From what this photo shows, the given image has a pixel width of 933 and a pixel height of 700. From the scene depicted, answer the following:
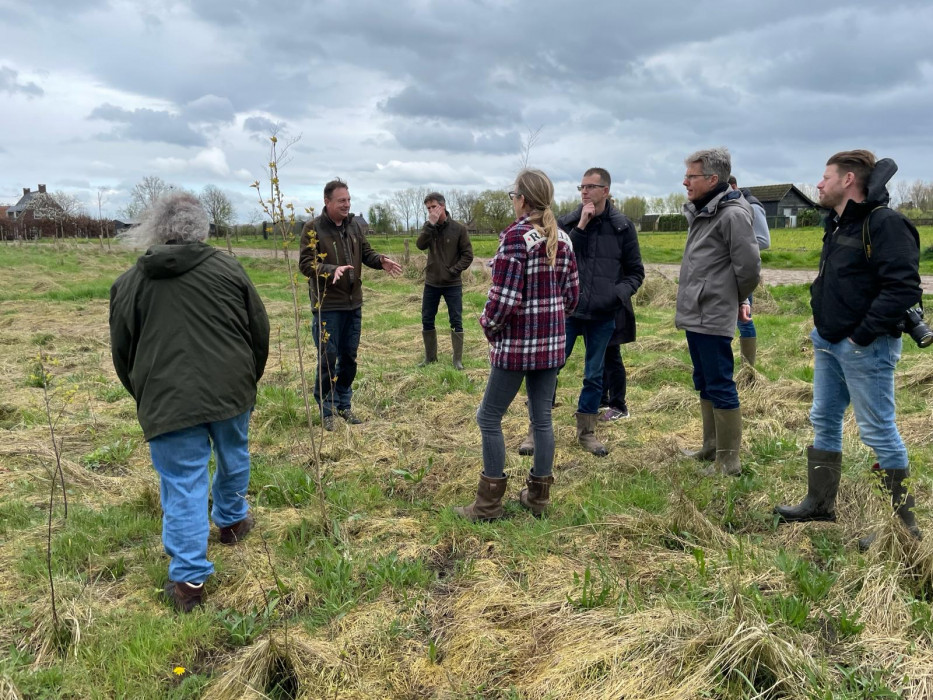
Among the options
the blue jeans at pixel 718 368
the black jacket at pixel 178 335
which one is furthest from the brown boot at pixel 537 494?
the black jacket at pixel 178 335

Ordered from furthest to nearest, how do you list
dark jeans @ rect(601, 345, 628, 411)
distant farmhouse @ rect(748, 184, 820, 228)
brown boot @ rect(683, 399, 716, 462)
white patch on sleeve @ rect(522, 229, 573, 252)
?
1. distant farmhouse @ rect(748, 184, 820, 228)
2. dark jeans @ rect(601, 345, 628, 411)
3. brown boot @ rect(683, 399, 716, 462)
4. white patch on sleeve @ rect(522, 229, 573, 252)

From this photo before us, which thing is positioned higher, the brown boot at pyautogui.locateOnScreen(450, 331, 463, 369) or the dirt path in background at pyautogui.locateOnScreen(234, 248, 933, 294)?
the dirt path in background at pyautogui.locateOnScreen(234, 248, 933, 294)

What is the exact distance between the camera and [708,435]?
14.6ft

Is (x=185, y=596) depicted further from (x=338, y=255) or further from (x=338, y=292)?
(x=338, y=255)

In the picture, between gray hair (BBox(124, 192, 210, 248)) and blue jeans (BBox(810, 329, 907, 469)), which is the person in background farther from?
gray hair (BBox(124, 192, 210, 248))

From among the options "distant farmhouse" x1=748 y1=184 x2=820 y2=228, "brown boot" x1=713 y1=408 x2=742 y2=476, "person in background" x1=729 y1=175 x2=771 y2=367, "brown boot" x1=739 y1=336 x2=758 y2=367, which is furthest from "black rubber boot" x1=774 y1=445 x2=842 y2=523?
"distant farmhouse" x1=748 y1=184 x2=820 y2=228

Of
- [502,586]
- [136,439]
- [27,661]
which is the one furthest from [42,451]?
[502,586]

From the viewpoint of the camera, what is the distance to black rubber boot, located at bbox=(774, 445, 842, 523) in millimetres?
3355

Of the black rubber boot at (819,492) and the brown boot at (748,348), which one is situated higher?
the brown boot at (748,348)

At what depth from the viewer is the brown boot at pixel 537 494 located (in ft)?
11.8

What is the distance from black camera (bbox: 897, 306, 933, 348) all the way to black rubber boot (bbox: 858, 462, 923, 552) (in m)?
0.64

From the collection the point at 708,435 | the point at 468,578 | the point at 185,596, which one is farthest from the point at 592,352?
the point at 185,596

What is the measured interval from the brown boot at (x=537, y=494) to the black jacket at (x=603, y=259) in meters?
1.71

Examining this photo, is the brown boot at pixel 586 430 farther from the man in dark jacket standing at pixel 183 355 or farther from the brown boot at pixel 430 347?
the brown boot at pixel 430 347
